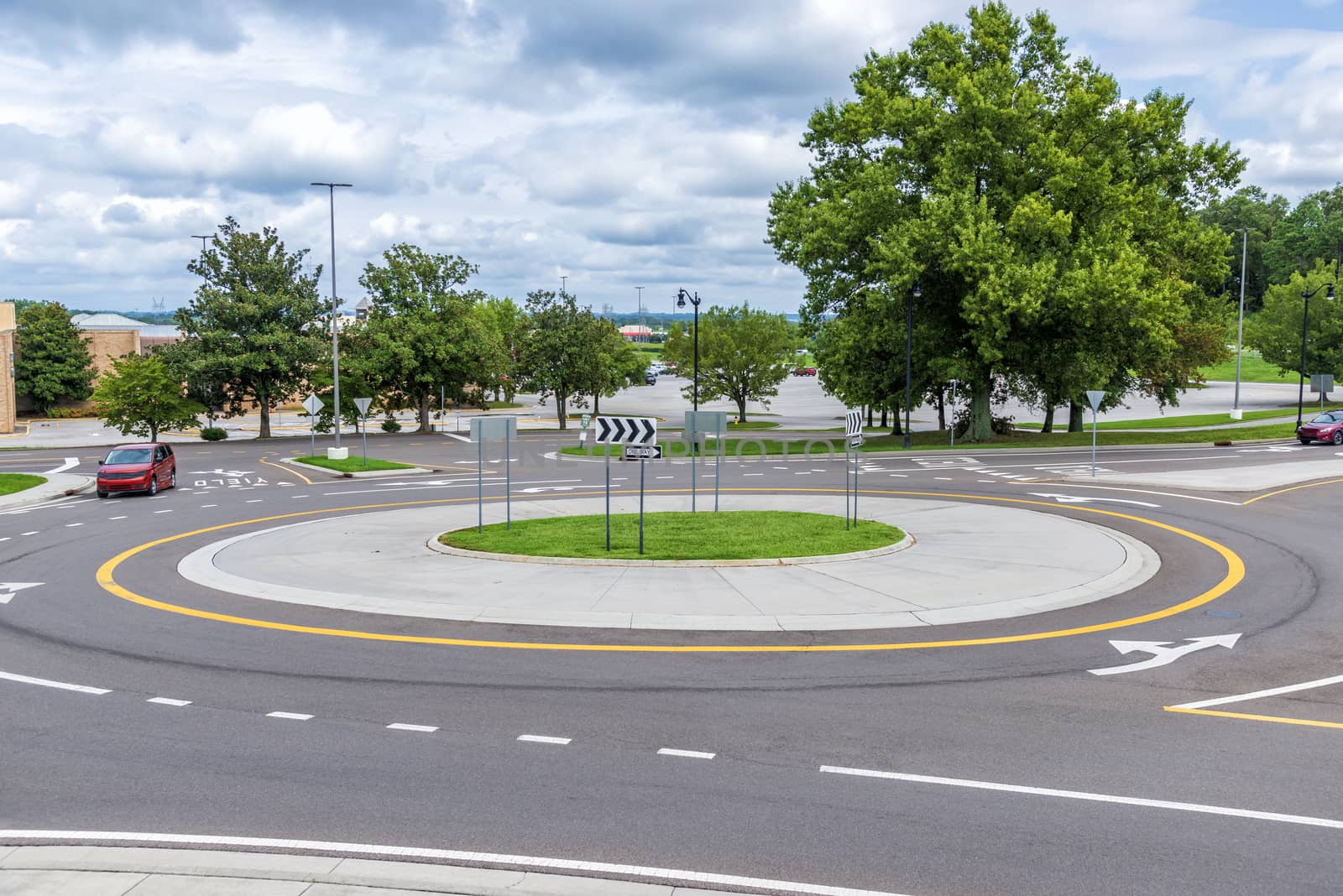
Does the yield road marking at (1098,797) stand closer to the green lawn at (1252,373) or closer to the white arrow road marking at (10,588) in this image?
the white arrow road marking at (10,588)

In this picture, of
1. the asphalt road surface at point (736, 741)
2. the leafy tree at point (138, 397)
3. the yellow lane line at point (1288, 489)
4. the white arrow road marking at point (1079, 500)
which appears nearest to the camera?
the asphalt road surface at point (736, 741)

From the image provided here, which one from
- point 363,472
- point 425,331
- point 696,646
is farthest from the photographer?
point 425,331

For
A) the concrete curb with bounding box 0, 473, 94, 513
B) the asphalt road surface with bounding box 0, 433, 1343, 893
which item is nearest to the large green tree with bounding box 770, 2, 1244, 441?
the asphalt road surface with bounding box 0, 433, 1343, 893

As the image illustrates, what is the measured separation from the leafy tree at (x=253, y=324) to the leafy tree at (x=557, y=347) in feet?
42.3

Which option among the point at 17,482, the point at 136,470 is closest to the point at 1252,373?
the point at 136,470

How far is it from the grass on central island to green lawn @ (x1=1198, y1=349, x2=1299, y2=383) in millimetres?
90866

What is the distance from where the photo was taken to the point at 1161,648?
12.5m

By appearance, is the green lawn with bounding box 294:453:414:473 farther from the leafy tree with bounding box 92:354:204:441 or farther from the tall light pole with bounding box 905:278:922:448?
the tall light pole with bounding box 905:278:922:448

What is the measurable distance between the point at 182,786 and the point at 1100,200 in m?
44.4

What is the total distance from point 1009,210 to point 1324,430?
1638 centimetres

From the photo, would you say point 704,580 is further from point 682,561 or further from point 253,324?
point 253,324

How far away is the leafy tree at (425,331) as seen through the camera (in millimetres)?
60750

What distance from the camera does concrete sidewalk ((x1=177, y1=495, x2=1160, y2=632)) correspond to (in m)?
14.3

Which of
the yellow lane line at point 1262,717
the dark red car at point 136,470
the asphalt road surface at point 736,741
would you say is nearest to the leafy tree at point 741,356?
the dark red car at point 136,470
